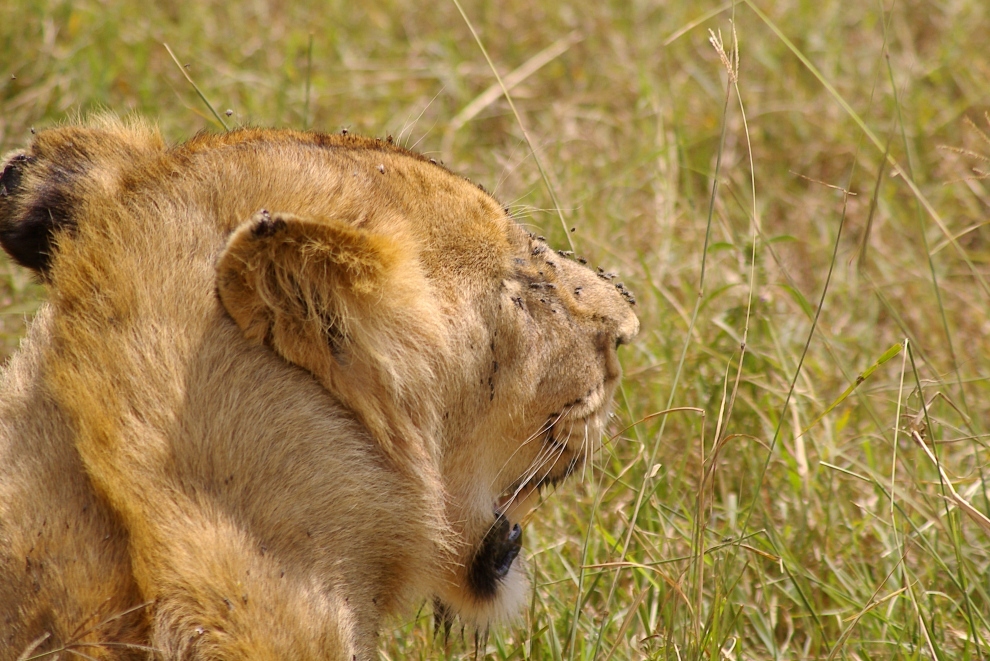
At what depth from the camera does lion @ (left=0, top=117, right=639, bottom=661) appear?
1.80 metres

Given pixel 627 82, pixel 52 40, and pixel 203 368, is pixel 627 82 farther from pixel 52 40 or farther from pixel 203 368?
pixel 203 368

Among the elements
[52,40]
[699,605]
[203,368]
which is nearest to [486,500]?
[699,605]

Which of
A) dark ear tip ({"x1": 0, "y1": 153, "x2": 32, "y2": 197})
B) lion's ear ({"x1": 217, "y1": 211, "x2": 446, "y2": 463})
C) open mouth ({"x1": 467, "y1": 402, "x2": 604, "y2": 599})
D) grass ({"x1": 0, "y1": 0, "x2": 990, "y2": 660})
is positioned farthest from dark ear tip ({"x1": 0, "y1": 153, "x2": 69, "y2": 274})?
grass ({"x1": 0, "y1": 0, "x2": 990, "y2": 660})

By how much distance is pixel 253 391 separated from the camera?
1939mm

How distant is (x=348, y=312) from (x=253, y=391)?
0.68ft

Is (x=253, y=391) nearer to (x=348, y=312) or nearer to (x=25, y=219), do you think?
(x=348, y=312)

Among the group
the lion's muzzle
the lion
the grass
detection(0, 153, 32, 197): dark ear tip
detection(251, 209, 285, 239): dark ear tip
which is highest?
detection(0, 153, 32, 197): dark ear tip

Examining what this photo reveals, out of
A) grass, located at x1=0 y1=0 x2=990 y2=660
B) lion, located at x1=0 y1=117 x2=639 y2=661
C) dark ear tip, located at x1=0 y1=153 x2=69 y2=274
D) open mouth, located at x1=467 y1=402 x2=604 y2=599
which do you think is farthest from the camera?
grass, located at x1=0 y1=0 x2=990 y2=660

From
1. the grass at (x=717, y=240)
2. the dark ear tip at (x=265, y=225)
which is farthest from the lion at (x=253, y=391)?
the grass at (x=717, y=240)

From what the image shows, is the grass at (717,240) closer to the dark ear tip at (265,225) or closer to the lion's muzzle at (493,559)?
the lion's muzzle at (493,559)

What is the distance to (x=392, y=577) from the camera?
2.10 m

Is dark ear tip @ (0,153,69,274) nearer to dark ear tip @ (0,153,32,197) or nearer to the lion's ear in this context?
dark ear tip @ (0,153,32,197)

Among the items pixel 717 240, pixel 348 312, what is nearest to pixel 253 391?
pixel 348 312

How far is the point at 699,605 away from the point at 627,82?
128 inches
